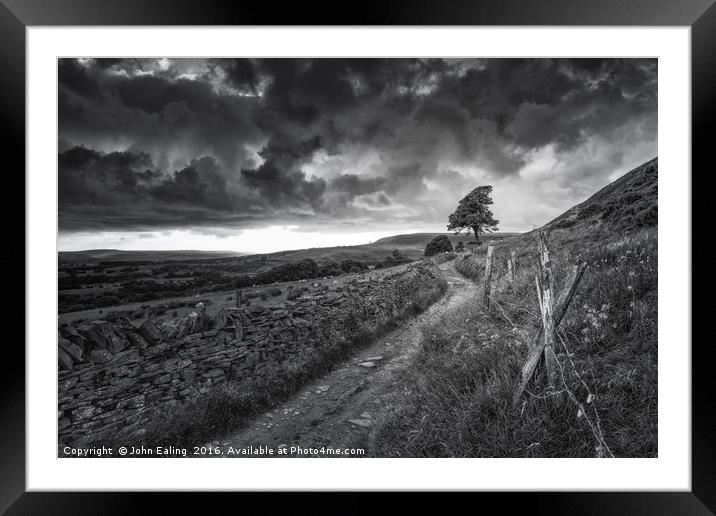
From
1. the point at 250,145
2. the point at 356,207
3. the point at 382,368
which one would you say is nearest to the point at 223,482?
the point at 382,368

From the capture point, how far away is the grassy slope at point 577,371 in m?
2.36

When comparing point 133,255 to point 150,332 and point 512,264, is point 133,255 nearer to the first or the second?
point 150,332

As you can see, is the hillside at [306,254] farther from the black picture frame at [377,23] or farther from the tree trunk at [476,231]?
the black picture frame at [377,23]

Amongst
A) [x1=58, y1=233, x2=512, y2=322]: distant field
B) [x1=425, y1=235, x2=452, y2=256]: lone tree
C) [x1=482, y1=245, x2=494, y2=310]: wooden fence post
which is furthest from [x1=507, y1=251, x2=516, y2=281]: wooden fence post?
[x1=425, y1=235, x2=452, y2=256]: lone tree

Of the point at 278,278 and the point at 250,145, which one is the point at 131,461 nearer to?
the point at 278,278

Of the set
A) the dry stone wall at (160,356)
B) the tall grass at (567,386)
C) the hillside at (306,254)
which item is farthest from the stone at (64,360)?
the tall grass at (567,386)

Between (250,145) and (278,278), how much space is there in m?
2.00

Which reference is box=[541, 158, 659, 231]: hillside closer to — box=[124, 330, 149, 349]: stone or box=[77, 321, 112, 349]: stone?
box=[124, 330, 149, 349]: stone

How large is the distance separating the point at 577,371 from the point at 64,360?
549 cm

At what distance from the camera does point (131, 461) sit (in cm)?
302

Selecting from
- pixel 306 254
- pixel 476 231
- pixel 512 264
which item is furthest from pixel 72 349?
pixel 512 264

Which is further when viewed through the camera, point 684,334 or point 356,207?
point 356,207

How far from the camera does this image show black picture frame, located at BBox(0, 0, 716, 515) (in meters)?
2.47

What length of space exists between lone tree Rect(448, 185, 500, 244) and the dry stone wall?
102 inches
